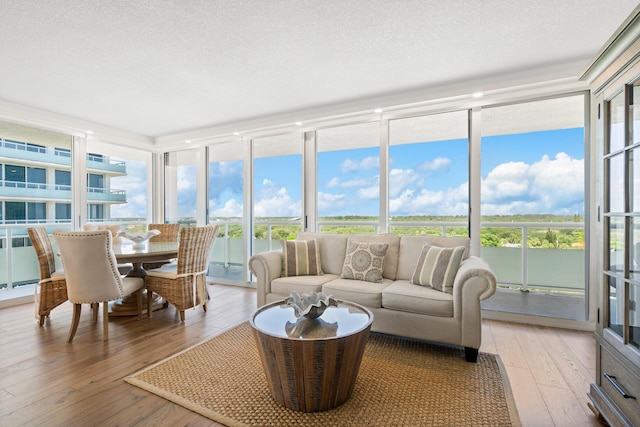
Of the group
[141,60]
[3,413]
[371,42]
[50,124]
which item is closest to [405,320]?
[371,42]

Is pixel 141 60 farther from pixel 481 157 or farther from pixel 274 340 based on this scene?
pixel 481 157

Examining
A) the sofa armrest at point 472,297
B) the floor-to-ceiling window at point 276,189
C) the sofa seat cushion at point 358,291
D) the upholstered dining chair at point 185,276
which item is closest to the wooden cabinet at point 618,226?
the sofa armrest at point 472,297

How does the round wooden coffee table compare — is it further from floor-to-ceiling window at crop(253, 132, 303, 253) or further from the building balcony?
the building balcony

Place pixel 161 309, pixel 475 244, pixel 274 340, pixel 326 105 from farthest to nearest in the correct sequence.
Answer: pixel 326 105 → pixel 161 309 → pixel 475 244 → pixel 274 340

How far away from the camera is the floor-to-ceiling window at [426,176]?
3987 mm

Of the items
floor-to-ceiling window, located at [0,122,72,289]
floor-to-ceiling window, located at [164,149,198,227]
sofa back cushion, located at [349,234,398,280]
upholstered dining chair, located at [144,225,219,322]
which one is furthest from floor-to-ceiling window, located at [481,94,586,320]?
floor-to-ceiling window, located at [0,122,72,289]

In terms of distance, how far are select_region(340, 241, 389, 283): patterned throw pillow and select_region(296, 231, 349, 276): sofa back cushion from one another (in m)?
0.23

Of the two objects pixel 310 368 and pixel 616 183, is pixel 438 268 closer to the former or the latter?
pixel 616 183

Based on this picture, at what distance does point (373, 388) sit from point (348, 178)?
9.66ft

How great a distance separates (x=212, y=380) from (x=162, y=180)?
4729mm

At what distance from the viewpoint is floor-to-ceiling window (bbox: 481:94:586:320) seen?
348cm

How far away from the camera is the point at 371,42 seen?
8.46 feet

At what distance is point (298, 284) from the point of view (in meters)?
3.09

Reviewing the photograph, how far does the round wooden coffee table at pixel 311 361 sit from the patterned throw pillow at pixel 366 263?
1.23 m
